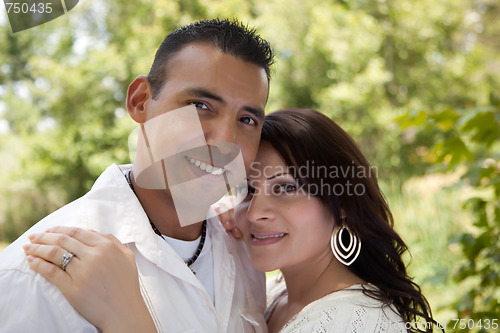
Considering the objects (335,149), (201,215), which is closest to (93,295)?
(201,215)

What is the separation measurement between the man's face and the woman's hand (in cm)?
44

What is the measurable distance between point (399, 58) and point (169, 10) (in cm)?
446

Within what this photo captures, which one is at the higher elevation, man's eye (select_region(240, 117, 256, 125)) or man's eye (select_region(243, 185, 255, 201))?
man's eye (select_region(240, 117, 256, 125))

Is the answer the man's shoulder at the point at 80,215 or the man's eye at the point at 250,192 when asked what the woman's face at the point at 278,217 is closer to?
the man's eye at the point at 250,192

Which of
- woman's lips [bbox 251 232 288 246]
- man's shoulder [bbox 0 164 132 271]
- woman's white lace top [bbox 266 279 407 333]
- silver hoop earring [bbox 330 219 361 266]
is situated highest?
man's shoulder [bbox 0 164 132 271]

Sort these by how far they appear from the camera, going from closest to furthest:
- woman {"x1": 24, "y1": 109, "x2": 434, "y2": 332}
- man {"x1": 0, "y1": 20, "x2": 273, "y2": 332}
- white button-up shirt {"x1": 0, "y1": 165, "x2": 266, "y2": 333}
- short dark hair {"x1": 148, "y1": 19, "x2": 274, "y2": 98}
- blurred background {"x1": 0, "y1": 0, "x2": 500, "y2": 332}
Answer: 1. white button-up shirt {"x1": 0, "y1": 165, "x2": 266, "y2": 333}
2. man {"x1": 0, "y1": 20, "x2": 273, "y2": 332}
3. short dark hair {"x1": 148, "y1": 19, "x2": 274, "y2": 98}
4. woman {"x1": 24, "y1": 109, "x2": 434, "y2": 332}
5. blurred background {"x1": 0, "y1": 0, "x2": 500, "y2": 332}

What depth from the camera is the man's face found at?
53.8 inches

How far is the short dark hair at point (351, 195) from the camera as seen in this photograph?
1732 millimetres

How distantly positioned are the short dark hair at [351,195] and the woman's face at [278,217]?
44mm

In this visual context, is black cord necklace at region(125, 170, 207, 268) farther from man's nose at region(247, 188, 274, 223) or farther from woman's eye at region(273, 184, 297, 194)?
woman's eye at region(273, 184, 297, 194)

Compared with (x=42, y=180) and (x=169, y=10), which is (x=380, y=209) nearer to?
(x=169, y=10)

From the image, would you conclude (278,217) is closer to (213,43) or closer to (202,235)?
(202,235)

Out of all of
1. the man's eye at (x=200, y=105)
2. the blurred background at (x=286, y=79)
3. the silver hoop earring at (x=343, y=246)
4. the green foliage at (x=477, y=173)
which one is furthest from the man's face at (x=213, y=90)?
the blurred background at (x=286, y=79)

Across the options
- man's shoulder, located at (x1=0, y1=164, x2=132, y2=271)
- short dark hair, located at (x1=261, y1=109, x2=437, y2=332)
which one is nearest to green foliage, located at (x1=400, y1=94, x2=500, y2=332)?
short dark hair, located at (x1=261, y1=109, x2=437, y2=332)
